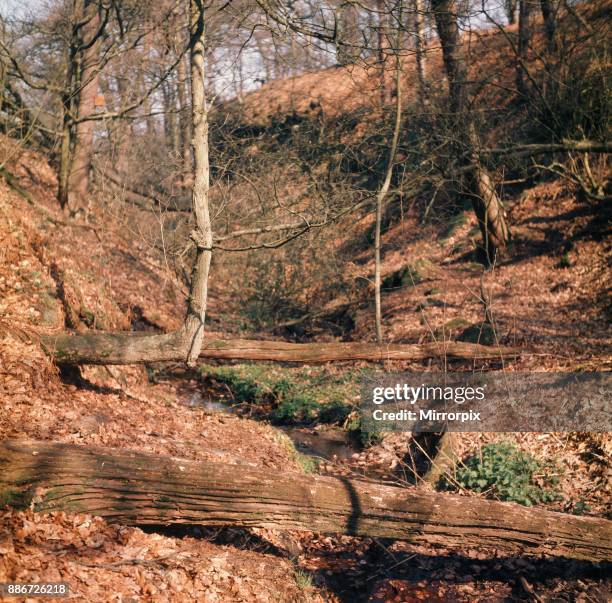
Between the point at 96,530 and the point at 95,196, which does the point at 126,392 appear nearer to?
the point at 96,530

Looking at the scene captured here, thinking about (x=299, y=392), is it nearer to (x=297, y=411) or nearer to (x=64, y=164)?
(x=297, y=411)

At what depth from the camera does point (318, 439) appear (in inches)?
411

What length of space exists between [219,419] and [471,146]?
8598 mm

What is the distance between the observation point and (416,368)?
11.6 m

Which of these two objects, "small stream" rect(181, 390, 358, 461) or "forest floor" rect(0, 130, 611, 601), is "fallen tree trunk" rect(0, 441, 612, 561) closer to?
"forest floor" rect(0, 130, 611, 601)

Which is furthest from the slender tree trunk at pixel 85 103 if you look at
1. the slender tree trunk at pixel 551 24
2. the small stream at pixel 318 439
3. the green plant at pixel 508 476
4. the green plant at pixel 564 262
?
the green plant at pixel 564 262

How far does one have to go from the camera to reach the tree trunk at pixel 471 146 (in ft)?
46.3

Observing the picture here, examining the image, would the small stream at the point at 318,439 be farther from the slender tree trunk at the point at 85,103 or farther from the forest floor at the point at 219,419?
the slender tree trunk at the point at 85,103

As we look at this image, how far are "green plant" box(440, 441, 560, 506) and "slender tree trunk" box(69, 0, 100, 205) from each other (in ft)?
36.4

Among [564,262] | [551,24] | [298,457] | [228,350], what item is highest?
[551,24]

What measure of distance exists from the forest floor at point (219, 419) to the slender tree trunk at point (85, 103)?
89 cm

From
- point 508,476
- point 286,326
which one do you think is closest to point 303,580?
point 508,476

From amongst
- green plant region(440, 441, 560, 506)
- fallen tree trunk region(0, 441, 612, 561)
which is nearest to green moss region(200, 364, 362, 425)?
green plant region(440, 441, 560, 506)

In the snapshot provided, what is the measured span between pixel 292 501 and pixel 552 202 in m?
14.4
